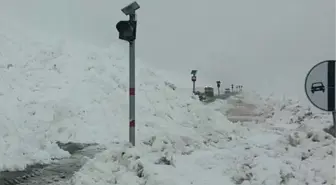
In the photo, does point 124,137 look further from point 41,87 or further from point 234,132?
point 41,87

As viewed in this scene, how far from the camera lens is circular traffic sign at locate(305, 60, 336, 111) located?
22.4 feet

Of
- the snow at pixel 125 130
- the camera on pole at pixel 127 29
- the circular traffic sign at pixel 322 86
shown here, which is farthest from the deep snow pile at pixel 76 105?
the circular traffic sign at pixel 322 86

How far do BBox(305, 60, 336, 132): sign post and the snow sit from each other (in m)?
1.38

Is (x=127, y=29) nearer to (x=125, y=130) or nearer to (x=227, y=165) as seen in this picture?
(x=227, y=165)

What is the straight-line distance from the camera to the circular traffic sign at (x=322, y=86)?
682cm

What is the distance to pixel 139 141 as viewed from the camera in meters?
11.6

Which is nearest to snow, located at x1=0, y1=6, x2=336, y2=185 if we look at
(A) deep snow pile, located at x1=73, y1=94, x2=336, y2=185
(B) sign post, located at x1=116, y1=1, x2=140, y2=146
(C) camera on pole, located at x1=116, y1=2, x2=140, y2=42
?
(A) deep snow pile, located at x1=73, y1=94, x2=336, y2=185

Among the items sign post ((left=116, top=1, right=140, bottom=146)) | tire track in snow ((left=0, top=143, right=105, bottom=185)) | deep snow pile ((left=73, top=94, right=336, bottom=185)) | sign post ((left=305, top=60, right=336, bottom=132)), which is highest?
sign post ((left=116, top=1, right=140, bottom=146))

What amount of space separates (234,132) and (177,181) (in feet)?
22.6

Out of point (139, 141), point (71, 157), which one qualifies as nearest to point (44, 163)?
point (71, 157)

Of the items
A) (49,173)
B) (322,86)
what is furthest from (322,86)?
(49,173)

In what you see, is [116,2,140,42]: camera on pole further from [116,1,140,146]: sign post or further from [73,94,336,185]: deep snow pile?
[73,94,336,185]: deep snow pile

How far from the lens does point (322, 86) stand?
6934 millimetres

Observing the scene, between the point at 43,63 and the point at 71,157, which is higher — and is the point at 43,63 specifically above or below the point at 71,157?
above
